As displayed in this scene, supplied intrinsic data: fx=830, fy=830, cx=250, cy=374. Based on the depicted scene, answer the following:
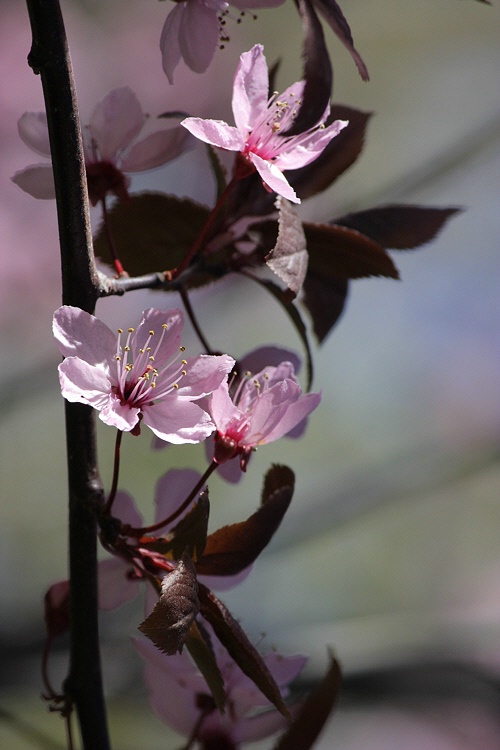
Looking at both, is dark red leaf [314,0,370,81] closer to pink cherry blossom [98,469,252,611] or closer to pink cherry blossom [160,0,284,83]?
pink cherry blossom [160,0,284,83]

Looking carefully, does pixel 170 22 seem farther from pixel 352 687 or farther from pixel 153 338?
pixel 352 687

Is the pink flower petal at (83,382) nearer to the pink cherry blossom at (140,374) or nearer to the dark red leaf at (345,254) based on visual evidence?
the pink cherry blossom at (140,374)

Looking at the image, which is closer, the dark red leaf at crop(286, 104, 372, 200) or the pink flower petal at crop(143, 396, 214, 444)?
the pink flower petal at crop(143, 396, 214, 444)

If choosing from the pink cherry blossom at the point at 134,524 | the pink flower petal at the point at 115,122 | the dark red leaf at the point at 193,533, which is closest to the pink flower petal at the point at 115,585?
the pink cherry blossom at the point at 134,524

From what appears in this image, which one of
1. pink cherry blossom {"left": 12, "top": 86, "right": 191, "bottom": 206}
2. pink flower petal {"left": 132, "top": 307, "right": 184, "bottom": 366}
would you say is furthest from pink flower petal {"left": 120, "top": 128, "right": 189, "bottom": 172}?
pink flower petal {"left": 132, "top": 307, "right": 184, "bottom": 366}

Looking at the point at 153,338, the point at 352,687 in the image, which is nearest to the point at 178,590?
the point at 153,338

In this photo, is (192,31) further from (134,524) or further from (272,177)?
(134,524)
